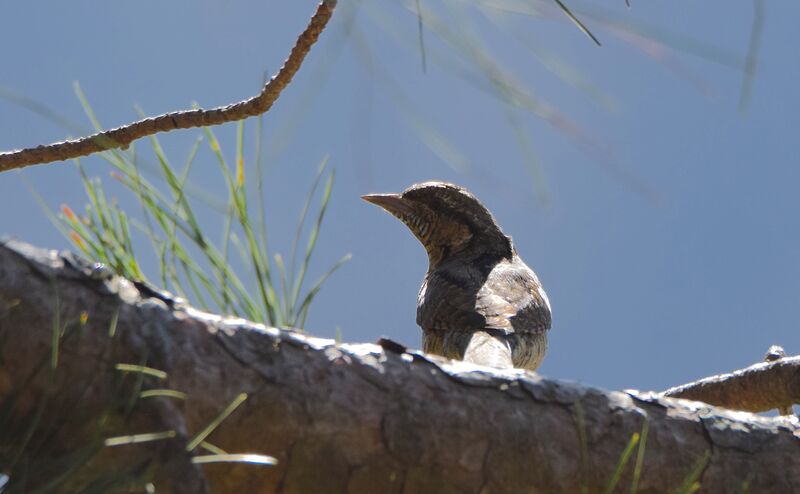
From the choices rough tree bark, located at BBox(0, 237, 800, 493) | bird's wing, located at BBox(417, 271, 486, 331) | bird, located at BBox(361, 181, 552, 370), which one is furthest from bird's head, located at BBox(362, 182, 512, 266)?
rough tree bark, located at BBox(0, 237, 800, 493)

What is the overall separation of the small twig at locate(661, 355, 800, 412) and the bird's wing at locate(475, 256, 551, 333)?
1406 millimetres

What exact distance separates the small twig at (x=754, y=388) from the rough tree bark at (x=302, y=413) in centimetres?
107

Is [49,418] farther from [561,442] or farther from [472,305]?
[472,305]

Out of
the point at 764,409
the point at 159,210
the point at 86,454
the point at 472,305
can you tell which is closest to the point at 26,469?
the point at 86,454

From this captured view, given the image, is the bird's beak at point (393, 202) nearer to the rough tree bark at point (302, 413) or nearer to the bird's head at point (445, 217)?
the bird's head at point (445, 217)

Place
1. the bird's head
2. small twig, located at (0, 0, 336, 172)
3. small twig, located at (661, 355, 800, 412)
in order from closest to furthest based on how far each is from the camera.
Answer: small twig, located at (0, 0, 336, 172) → small twig, located at (661, 355, 800, 412) → the bird's head

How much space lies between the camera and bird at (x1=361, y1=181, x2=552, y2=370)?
15.6 feet

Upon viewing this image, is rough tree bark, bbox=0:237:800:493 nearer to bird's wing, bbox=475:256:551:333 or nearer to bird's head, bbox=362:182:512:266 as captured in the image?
bird's wing, bbox=475:256:551:333

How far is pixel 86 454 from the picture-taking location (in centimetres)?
133

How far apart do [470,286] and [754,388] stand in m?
2.22

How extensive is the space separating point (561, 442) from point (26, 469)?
1.00 metres

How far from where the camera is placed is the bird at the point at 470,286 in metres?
4.77

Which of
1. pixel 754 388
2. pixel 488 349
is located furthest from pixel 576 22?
pixel 488 349

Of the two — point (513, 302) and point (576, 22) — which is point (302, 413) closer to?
point (576, 22)
